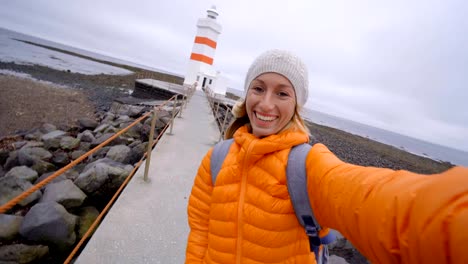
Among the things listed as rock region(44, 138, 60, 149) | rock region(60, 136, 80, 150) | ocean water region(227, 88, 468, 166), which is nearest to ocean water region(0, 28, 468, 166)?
ocean water region(227, 88, 468, 166)

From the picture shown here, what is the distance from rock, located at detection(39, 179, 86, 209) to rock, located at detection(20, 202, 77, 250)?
13.9 inches

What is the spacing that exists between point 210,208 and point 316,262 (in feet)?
1.81

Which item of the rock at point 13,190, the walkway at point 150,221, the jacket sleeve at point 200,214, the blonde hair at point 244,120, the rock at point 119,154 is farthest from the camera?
the rock at point 119,154

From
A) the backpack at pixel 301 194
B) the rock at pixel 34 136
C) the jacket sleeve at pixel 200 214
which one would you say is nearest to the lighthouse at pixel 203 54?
the rock at pixel 34 136

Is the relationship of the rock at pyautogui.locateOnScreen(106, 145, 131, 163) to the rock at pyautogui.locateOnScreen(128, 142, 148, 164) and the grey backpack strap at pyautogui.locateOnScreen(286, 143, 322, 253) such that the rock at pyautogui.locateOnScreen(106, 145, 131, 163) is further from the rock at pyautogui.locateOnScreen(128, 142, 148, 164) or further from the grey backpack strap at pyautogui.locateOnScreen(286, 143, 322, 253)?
the grey backpack strap at pyautogui.locateOnScreen(286, 143, 322, 253)

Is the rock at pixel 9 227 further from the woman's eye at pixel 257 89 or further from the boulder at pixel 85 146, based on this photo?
the boulder at pixel 85 146

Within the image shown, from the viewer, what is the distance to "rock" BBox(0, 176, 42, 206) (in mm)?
3273

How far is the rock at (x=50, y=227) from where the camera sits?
2.46 metres

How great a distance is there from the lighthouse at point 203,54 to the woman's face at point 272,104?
2018 centimetres

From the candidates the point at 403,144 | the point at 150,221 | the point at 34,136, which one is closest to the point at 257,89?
the point at 150,221

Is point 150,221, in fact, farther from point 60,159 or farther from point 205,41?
point 205,41

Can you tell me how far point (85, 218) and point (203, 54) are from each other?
64.3 ft

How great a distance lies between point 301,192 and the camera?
950 millimetres

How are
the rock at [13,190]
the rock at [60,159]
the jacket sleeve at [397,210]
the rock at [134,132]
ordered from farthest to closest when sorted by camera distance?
the rock at [134,132] < the rock at [60,159] < the rock at [13,190] < the jacket sleeve at [397,210]
